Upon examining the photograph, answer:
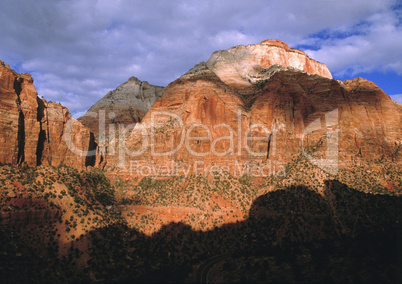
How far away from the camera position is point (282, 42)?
143000 millimetres

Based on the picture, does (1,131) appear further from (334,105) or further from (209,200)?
(334,105)

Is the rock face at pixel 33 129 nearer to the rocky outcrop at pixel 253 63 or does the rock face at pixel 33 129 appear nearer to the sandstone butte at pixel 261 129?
the sandstone butte at pixel 261 129

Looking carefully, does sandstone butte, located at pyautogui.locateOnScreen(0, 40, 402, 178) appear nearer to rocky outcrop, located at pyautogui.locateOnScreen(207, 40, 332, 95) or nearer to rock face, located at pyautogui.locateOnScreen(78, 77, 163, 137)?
rocky outcrop, located at pyautogui.locateOnScreen(207, 40, 332, 95)

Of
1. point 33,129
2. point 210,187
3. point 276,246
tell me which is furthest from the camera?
point 210,187

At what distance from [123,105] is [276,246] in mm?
78541

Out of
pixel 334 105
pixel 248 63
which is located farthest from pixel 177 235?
pixel 248 63

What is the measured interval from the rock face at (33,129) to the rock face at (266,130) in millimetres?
13441

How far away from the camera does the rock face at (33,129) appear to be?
4809 centimetres

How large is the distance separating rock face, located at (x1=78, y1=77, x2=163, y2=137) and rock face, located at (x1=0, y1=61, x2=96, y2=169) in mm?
35439

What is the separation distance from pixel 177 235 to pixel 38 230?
2372cm

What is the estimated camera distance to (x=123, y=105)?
111188mm

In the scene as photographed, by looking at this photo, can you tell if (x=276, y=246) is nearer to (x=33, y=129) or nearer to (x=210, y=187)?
(x=210, y=187)

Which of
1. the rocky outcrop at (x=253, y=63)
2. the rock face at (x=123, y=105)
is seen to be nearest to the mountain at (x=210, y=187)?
the rocky outcrop at (x=253, y=63)

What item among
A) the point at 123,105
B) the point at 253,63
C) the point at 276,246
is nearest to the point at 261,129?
the point at 276,246
